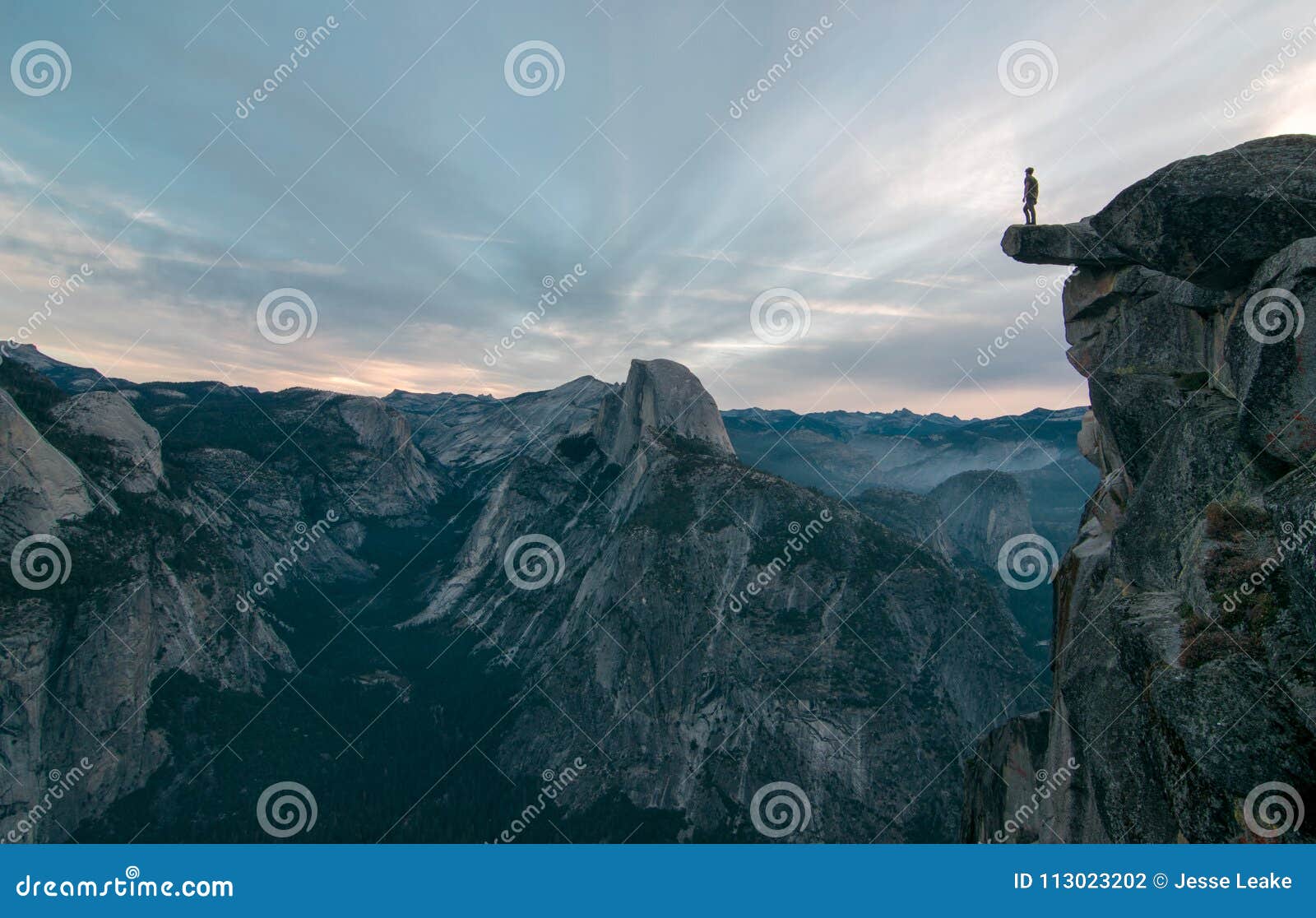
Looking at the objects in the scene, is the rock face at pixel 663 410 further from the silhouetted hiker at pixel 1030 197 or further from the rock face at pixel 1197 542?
the rock face at pixel 1197 542

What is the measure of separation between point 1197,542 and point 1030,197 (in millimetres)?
21924

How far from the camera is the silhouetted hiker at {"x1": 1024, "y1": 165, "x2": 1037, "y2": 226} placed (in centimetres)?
3000

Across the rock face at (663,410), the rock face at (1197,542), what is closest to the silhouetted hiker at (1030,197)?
the rock face at (1197,542)

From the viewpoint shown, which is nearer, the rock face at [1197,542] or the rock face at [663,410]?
the rock face at [1197,542]

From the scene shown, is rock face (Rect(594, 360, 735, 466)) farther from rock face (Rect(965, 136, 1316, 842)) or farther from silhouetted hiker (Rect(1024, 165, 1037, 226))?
rock face (Rect(965, 136, 1316, 842))

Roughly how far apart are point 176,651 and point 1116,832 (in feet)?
417

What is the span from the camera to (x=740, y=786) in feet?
292

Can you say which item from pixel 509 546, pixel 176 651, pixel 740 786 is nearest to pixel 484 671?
pixel 509 546

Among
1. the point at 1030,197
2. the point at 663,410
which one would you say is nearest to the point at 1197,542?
the point at 1030,197

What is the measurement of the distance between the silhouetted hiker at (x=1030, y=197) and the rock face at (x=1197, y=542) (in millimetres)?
4420

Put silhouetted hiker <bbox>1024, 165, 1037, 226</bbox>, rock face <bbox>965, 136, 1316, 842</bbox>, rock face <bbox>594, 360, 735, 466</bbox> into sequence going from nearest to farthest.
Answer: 1. rock face <bbox>965, 136, 1316, 842</bbox>
2. silhouetted hiker <bbox>1024, 165, 1037, 226</bbox>
3. rock face <bbox>594, 360, 735, 466</bbox>

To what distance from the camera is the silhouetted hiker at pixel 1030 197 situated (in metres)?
30.0

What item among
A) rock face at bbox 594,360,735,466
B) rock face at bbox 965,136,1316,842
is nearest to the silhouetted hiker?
rock face at bbox 965,136,1316,842

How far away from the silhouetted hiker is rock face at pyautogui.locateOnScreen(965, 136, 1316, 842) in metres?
4.42
